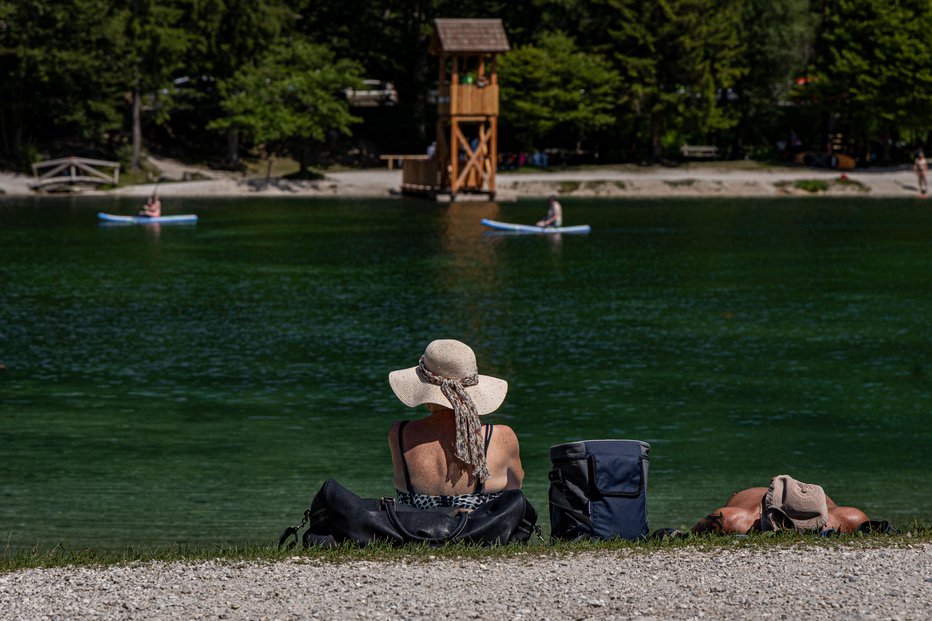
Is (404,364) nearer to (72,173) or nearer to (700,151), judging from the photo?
(72,173)

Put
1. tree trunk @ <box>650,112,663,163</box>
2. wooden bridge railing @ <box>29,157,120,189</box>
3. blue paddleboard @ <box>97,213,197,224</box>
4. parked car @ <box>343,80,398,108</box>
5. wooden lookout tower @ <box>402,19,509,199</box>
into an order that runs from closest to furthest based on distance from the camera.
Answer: blue paddleboard @ <box>97,213,197,224</box> → wooden lookout tower @ <box>402,19,509,199</box> → wooden bridge railing @ <box>29,157,120,189</box> → tree trunk @ <box>650,112,663,163</box> → parked car @ <box>343,80,398,108</box>

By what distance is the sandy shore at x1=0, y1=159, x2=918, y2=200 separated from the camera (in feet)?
250

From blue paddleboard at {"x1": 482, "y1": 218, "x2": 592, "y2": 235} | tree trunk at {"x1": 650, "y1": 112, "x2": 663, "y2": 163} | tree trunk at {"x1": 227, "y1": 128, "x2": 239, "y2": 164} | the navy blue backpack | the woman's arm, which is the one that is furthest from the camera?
tree trunk at {"x1": 650, "y1": 112, "x2": 663, "y2": 163}

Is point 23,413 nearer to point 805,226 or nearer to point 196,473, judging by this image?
point 196,473

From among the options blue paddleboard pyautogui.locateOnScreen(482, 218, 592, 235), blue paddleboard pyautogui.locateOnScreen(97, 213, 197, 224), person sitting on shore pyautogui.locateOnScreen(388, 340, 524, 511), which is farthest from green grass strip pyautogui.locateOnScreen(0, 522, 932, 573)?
blue paddleboard pyautogui.locateOnScreen(97, 213, 197, 224)

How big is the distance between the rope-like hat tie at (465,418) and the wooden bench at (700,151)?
83.2m

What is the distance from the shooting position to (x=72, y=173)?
7488cm

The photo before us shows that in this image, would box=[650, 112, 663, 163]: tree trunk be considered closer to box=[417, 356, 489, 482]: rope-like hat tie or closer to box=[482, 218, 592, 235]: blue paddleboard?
box=[482, 218, 592, 235]: blue paddleboard

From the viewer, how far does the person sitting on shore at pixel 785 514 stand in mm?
9984

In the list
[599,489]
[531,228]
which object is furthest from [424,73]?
[599,489]

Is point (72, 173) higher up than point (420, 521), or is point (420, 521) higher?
point (72, 173)

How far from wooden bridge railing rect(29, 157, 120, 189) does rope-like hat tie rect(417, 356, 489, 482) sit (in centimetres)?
6832

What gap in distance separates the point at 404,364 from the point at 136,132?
5654 centimetres

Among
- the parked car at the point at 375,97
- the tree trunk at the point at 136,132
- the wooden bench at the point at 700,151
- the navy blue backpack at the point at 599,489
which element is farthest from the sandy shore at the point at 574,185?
the navy blue backpack at the point at 599,489
